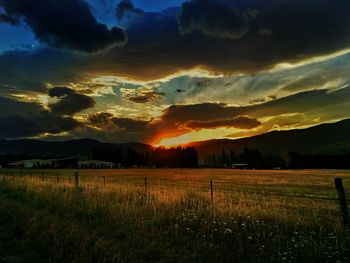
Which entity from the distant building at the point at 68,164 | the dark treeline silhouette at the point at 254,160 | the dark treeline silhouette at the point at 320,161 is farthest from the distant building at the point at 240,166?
the distant building at the point at 68,164

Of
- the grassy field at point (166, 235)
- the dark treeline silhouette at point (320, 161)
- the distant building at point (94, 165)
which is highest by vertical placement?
the distant building at point (94, 165)

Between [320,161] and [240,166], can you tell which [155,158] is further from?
[320,161]

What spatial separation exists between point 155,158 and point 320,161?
8592 cm

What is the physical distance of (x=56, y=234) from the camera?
9.45 m

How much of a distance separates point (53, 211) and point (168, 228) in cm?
582

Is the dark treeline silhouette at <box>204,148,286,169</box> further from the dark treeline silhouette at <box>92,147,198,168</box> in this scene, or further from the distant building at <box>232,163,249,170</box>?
the dark treeline silhouette at <box>92,147,198,168</box>

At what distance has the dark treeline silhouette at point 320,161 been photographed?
134 metres

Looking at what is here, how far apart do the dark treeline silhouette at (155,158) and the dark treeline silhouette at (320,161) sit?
54166 millimetres

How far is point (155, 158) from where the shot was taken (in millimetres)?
190625

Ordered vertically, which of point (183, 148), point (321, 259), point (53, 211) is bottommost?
point (321, 259)

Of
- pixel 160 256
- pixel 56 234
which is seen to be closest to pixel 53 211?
pixel 56 234

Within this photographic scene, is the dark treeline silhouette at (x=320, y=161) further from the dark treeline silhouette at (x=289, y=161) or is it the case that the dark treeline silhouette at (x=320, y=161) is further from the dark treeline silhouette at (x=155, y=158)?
the dark treeline silhouette at (x=155, y=158)

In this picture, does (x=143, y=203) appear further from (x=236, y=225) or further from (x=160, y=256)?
(x=160, y=256)

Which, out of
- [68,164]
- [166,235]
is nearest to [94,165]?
[68,164]
